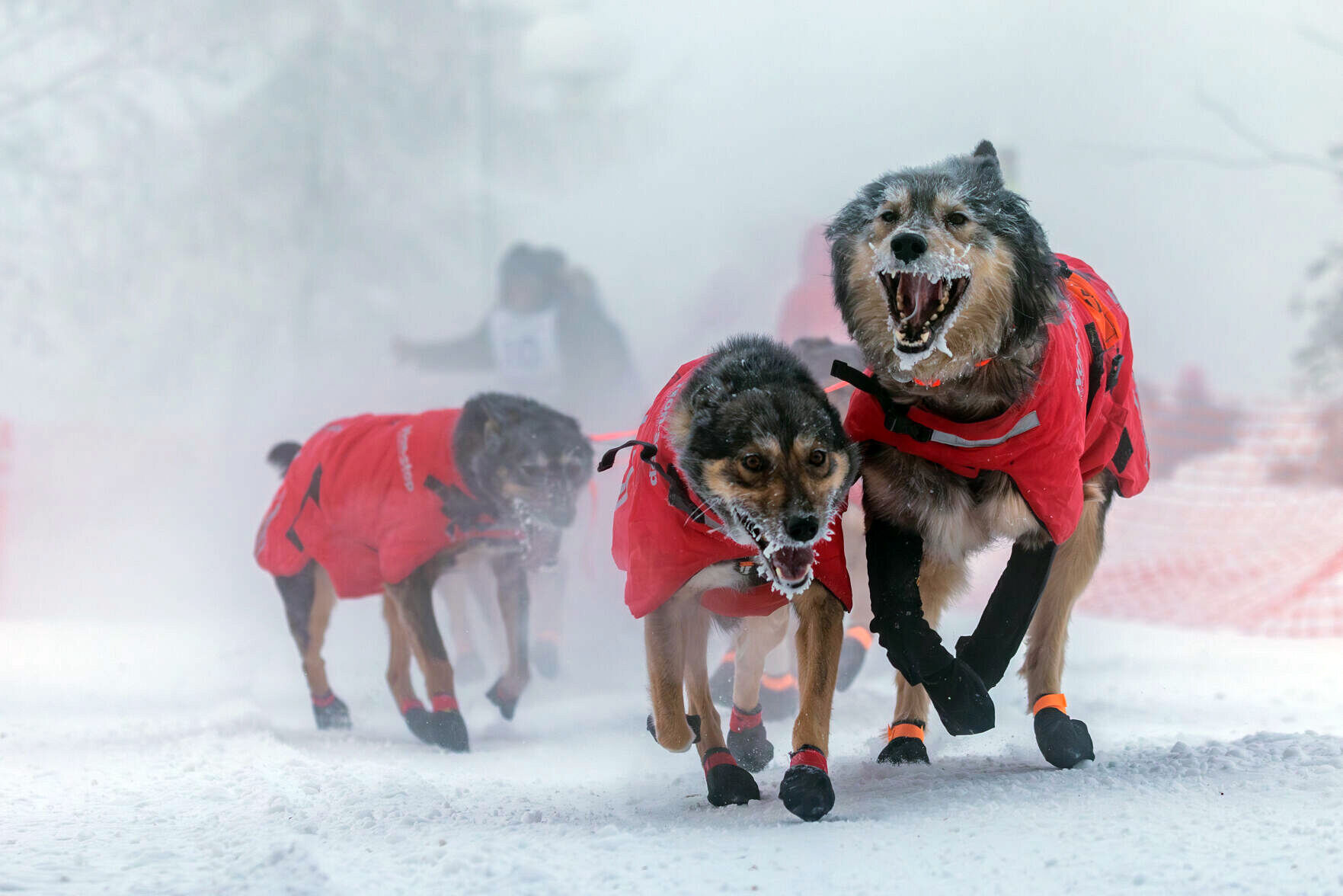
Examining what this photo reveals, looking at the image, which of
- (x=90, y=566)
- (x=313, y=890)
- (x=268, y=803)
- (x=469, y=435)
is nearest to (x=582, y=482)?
(x=469, y=435)

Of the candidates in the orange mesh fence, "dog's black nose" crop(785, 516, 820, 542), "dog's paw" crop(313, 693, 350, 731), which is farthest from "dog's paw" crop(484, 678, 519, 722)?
the orange mesh fence

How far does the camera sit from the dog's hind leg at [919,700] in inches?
127

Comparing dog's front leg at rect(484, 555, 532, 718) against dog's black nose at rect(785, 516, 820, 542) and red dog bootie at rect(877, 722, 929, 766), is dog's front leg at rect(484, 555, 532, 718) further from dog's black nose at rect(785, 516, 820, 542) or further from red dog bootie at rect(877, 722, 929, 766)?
dog's black nose at rect(785, 516, 820, 542)

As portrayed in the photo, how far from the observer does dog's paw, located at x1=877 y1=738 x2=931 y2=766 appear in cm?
334

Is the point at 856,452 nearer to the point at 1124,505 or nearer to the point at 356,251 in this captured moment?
the point at 1124,505

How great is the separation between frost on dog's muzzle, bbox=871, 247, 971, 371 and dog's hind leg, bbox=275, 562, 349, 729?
3222mm

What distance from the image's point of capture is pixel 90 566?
10344 mm

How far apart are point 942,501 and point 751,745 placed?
1157 mm

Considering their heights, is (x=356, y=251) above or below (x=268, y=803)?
above

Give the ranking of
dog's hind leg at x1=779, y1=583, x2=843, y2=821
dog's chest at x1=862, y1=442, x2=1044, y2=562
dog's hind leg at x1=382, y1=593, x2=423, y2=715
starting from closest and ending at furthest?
dog's hind leg at x1=779, y1=583, x2=843, y2=821 → dog's chest at x1=862, y1=442, x2=1044, y2=562 → dog's hind leg at x1=382, y1=593, x2=423, y2=715

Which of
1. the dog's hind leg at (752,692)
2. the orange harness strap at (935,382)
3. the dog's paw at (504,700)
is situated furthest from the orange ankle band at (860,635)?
the orange harness strap at (935,382)

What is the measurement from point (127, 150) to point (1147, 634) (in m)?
10.6

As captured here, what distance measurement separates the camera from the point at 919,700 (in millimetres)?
3396

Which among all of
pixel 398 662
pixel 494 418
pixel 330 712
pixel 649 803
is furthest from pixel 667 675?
pixel 330 712
